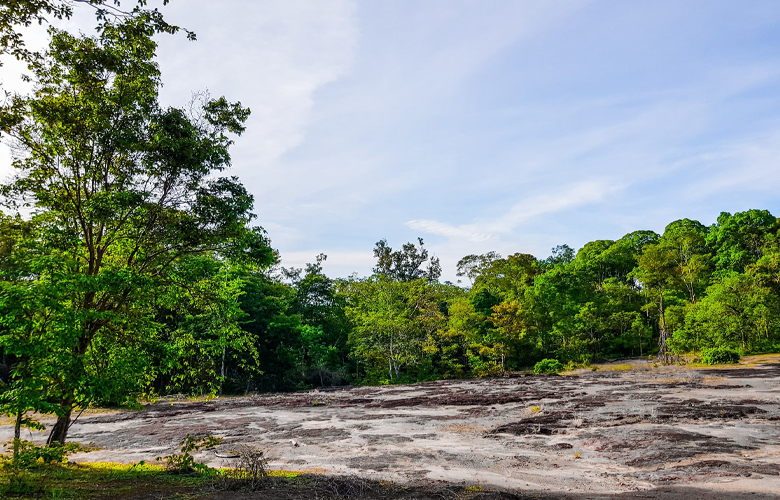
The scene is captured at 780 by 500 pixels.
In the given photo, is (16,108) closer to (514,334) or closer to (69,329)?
(69,329)

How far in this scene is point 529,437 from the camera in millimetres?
12055

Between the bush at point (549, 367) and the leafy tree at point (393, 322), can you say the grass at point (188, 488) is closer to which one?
the leafy tree at point (393, 322)

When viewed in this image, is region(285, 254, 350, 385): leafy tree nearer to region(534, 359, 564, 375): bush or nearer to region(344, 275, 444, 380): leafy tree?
region(344, 275, 444, 380): leafy tree

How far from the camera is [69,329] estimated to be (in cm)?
674

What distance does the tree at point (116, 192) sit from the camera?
26.4 feet

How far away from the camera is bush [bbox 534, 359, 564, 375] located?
37991mm

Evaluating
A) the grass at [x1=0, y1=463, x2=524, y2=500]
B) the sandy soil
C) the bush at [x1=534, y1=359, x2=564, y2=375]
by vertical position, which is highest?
the grass at [x1=0, y1=463, x2=524, y2=500]

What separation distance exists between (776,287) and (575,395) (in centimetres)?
2812

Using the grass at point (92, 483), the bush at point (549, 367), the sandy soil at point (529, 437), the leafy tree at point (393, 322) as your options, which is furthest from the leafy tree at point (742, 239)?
the grass at point (92, 483)

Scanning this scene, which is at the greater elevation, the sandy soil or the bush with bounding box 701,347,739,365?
the sandy soil

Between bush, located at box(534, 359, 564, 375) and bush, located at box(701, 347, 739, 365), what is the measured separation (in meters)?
10.9

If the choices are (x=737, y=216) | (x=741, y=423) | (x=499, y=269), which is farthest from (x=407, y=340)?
(x=737, y=216)

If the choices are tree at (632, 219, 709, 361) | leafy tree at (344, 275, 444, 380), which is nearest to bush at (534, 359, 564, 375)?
leafy tree at (344, 275, 444, 380)

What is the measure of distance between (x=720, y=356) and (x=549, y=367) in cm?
1251
